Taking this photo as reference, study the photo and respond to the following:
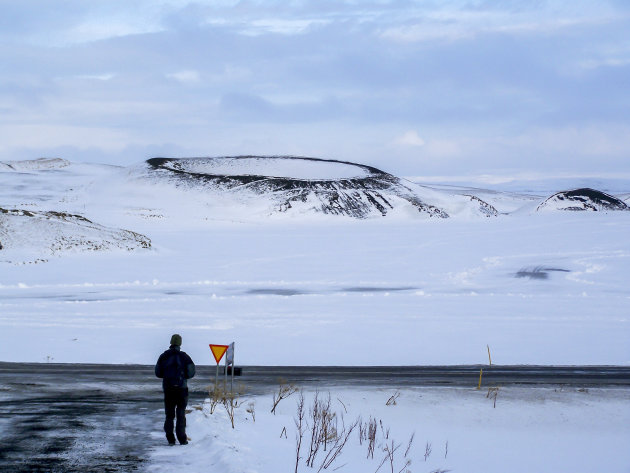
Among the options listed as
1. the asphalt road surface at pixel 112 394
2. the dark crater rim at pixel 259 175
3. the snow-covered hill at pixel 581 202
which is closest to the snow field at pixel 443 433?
the asphalt road surface at pixel 112 394

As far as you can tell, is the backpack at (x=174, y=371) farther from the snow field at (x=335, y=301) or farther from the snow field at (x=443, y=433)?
the snow field at (x=335, y=301)

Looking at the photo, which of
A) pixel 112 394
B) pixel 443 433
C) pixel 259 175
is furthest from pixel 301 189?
pixel 443 433

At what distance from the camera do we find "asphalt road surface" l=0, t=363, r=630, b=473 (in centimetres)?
968

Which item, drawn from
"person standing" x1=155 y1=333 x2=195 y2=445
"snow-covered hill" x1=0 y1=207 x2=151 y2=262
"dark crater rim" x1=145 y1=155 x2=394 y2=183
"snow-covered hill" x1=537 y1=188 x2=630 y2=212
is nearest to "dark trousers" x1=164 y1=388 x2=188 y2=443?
"person standing" x1=155 y1=333 x2=195 y2=445

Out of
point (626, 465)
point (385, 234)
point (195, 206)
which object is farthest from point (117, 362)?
point (195, 206)

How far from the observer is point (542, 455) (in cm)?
1202

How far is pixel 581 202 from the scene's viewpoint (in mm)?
122750

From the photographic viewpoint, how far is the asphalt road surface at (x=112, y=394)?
968 cm

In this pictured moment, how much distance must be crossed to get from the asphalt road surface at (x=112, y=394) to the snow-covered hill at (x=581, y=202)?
10561cm

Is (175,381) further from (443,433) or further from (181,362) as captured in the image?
(443,433)

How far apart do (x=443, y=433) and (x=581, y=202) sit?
117 meters

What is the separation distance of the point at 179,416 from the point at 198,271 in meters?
29.3

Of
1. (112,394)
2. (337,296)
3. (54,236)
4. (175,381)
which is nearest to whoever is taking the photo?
(175,381)

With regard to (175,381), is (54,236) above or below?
above
